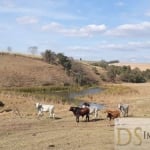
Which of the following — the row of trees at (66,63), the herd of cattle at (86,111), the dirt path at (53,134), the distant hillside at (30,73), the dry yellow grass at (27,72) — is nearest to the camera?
the dirt path at (53,134)

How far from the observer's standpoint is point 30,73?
13962 centimetres

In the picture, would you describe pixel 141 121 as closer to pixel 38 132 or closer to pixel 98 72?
pixel 38 132

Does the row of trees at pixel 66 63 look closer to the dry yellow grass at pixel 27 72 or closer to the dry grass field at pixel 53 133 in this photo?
the dry yellow grass at pixel 27 72

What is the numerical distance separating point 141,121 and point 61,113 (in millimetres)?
22048

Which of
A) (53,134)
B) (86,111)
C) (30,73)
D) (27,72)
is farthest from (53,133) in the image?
(27,72)

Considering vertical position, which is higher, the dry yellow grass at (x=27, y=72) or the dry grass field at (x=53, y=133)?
the dry yellow grass at (x=27, y=72)

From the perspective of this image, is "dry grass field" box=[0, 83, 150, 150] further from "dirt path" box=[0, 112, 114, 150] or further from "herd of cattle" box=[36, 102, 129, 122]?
"herd of cattle" box=[36, 102, 129, 122]

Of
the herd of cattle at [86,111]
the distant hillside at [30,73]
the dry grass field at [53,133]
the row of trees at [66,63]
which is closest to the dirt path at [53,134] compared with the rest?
the dry grass field at [53,133]

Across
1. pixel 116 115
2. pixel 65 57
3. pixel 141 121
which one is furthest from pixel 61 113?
pixel 65 57

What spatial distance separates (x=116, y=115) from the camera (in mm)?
29719

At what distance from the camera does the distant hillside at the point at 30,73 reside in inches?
5033

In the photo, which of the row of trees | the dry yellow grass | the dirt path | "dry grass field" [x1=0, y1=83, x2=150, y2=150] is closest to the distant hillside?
the dry yellow grass

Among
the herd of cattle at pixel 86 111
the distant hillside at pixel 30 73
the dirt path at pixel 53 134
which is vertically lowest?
the dirt path at pixel 53 134

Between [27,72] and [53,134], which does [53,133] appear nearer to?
[53,134]
